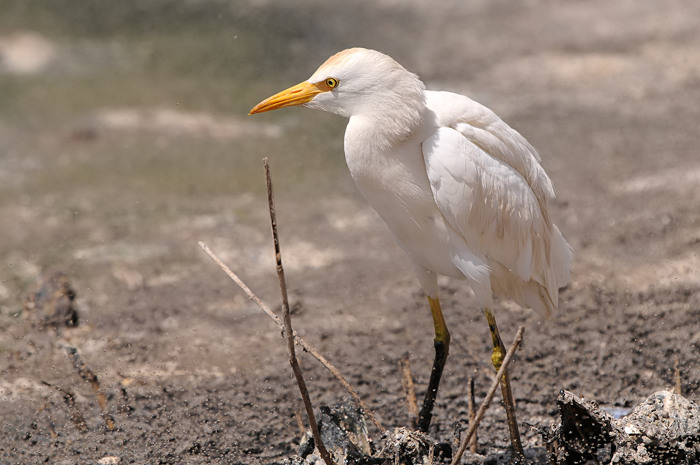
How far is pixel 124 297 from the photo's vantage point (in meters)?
5.18

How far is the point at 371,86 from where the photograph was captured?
3203 millimetres

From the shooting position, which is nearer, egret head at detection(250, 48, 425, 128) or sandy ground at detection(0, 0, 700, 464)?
egret head at detection(250, 48, 425, 128)

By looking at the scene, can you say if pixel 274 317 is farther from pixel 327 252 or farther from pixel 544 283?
pixel 327 252

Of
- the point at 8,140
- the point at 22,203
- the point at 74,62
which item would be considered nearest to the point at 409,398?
the point at 22,203

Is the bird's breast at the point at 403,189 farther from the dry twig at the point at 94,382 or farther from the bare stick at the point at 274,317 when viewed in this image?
the dry twig at the point at 94,382

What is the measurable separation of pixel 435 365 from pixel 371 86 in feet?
4.55

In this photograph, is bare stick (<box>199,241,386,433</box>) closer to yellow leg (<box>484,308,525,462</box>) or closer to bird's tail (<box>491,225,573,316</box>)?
yellow leg (<box>484,308,525,462</box>)

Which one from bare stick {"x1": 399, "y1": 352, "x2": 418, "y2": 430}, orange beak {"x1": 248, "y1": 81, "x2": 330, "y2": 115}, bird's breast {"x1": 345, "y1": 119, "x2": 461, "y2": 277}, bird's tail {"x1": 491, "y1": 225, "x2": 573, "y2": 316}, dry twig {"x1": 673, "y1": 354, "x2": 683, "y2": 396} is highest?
orange beak {"x1": 248, "y1": 81, "x2": 330, "y2": 115}

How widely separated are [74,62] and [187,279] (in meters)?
3.85

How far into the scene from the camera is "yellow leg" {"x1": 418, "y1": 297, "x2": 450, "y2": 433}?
12.5 feet

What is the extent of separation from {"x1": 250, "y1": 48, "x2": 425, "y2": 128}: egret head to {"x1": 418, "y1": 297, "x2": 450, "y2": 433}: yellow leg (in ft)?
3.41

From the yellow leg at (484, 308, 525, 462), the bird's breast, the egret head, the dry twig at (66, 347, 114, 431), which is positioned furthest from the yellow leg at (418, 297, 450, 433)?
the dry twig at (66, 347, 114, 431)

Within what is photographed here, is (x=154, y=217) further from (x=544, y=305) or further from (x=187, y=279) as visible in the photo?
(x=544, y=305)

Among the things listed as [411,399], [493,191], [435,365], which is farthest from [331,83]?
[411,399]
